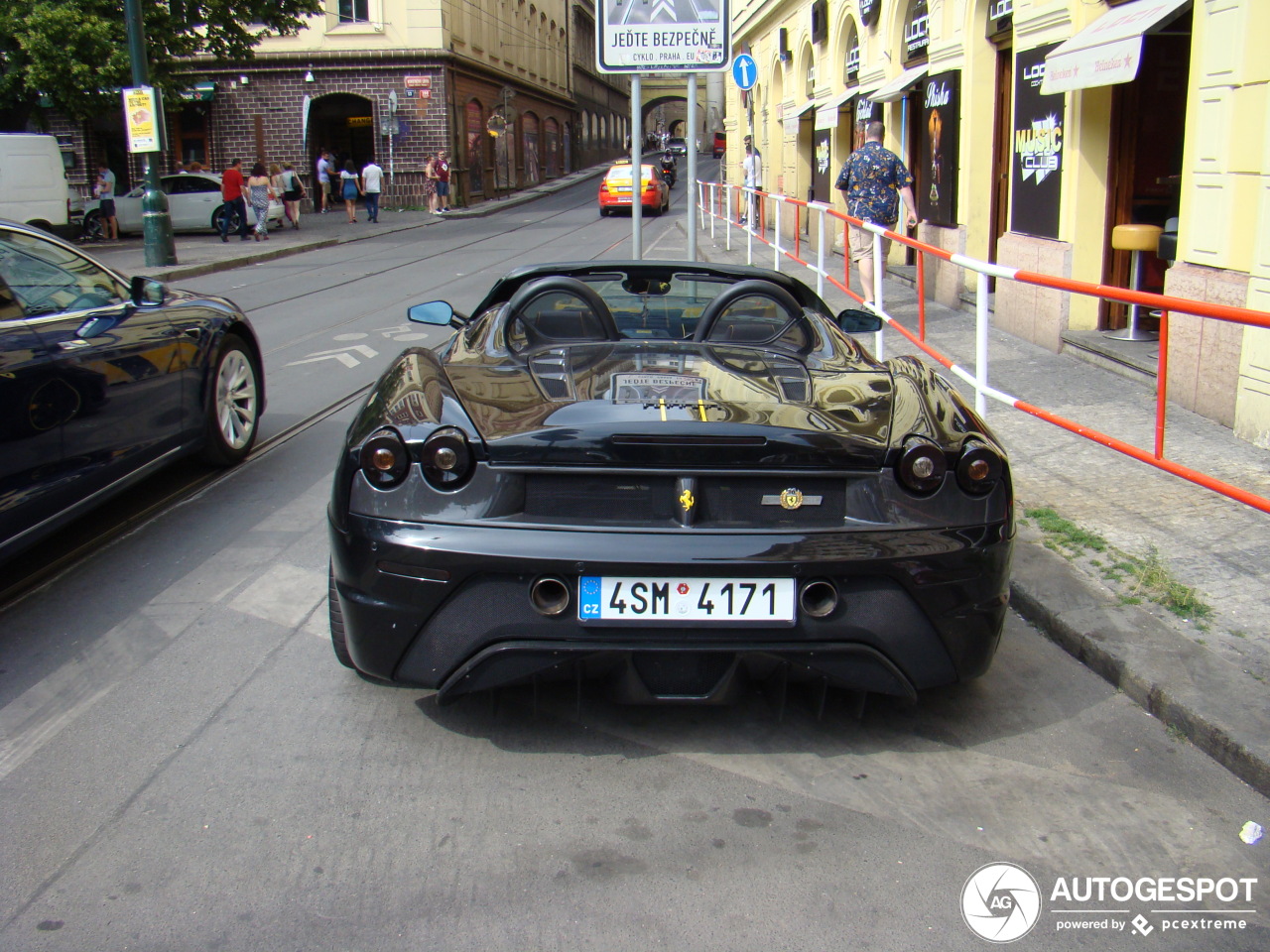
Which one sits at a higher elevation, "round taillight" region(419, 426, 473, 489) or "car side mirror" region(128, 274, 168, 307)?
"car side mirror" region(128, 274, 168, 307)

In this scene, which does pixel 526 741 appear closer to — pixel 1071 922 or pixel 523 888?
pixel 523 888

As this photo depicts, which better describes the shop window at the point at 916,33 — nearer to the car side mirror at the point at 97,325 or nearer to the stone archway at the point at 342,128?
the car side mirror at the point at 97,325

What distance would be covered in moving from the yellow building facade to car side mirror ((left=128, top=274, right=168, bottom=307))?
5.86 meters

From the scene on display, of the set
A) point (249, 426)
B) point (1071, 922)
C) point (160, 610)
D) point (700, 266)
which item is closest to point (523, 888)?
point (1071, 922)

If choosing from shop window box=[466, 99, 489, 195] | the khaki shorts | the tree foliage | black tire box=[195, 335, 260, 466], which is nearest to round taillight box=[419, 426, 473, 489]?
black tire box=[195, 335, 260, 466]

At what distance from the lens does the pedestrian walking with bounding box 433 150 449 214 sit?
39.3 m

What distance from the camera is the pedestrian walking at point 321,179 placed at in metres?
38.6

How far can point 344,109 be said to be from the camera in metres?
42.2

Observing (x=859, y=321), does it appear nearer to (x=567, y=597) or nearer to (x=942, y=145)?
(x=567, y=597)

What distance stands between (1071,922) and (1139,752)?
3.02ft

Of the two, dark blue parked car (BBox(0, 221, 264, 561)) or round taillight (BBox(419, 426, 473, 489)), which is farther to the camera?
dark blue parked car (BBox(0, 221, 264, 561))

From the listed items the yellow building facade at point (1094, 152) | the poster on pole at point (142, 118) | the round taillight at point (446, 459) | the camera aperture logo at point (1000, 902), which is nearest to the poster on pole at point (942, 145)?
the yellow building facade at point (1094, 152)

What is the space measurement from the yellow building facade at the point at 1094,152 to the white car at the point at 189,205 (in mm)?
18367

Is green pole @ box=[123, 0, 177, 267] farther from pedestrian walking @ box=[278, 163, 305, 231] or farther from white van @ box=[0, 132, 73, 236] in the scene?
pedestrian walking @ box=[278, 163, 305, 231]
